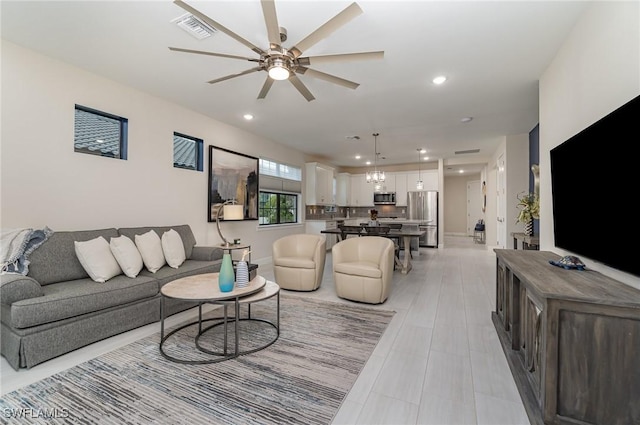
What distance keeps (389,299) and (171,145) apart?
3863mm

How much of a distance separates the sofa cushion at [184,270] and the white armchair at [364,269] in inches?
64.3

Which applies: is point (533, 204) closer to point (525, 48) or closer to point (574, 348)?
point (525, 48)

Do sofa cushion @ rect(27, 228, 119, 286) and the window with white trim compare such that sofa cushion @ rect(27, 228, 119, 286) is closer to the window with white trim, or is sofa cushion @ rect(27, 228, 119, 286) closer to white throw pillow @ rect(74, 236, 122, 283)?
white throw pillow @ rect(74, 236, 122, 283)

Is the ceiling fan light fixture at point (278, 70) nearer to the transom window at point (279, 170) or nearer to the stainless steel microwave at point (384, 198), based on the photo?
the transom window at point (279, 170)

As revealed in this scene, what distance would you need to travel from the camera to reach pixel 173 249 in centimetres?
347

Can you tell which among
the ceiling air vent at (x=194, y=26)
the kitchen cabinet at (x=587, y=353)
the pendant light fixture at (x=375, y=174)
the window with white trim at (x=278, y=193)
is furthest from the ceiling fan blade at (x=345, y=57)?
the window with white trim at (x=278, y=193)

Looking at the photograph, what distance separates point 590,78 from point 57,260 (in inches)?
188

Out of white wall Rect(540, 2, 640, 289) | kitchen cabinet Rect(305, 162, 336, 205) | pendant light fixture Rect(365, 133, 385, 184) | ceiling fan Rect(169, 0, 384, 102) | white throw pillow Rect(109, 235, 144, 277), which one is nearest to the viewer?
white wall Rect(540, 2, 640, 289)

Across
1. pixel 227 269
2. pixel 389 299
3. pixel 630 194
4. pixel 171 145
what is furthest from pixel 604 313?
Answer: pixel 171 145

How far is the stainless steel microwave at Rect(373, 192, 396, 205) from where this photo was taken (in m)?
9.40

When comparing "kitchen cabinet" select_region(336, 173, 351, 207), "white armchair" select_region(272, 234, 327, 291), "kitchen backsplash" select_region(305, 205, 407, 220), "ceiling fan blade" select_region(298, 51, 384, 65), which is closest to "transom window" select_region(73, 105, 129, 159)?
"white armchair" select_region(272, 234, 327, 291)

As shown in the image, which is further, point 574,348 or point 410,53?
point 410,53

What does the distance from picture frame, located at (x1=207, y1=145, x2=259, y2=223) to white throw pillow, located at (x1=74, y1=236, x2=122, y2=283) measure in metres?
2.02

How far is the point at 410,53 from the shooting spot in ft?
9.27
